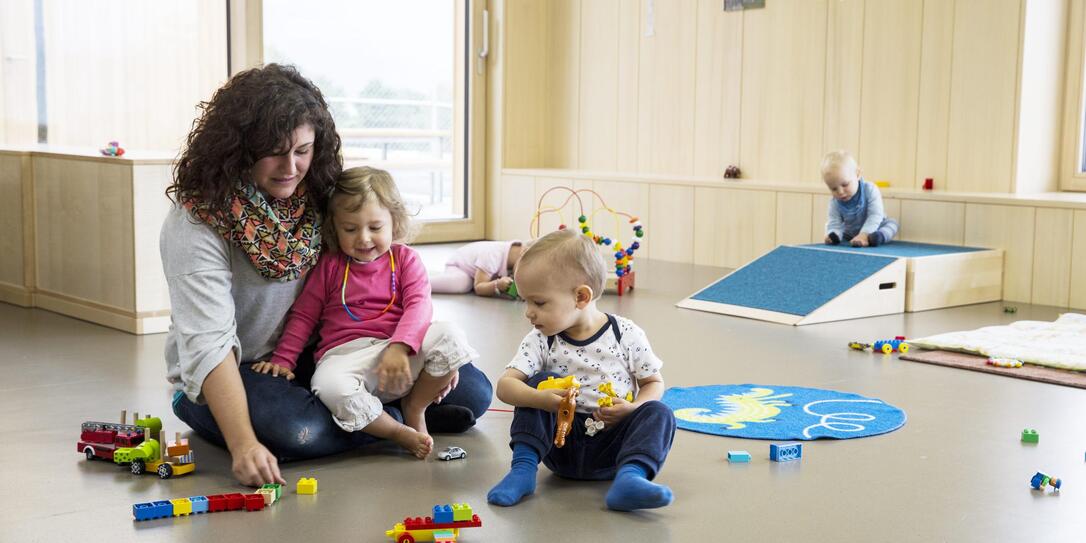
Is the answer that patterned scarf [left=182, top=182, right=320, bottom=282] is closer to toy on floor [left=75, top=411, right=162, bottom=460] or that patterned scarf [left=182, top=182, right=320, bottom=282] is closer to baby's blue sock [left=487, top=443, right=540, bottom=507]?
toy on floor [left=75, top=411, right=162, bottom=460]

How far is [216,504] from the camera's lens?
6.43 ft

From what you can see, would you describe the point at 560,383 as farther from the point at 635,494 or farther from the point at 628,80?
the point at 628,80

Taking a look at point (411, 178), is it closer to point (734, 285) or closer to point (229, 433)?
point (734, 285)

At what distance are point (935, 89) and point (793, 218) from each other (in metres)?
0.84

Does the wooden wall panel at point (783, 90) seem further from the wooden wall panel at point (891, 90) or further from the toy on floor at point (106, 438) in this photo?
the toy on floor at point (106, 438)

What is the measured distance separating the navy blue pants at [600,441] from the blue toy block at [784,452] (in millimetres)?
319

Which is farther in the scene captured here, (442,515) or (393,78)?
(393,78)

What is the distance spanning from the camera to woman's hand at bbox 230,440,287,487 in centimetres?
207

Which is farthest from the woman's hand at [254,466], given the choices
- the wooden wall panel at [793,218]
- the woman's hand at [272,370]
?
the wooden wall panel at [793,218]

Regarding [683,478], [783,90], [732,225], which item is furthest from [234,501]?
[783,90]

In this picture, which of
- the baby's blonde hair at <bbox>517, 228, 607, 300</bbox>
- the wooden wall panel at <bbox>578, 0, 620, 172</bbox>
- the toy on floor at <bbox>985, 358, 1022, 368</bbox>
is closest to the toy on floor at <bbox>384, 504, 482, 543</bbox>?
the baby's blonde hair at <bbox>517, 228, 607, 300</bbox>

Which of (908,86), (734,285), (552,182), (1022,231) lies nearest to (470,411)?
(734,285)

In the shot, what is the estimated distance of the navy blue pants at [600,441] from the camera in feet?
6.69

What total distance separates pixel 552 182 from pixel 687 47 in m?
1.04
